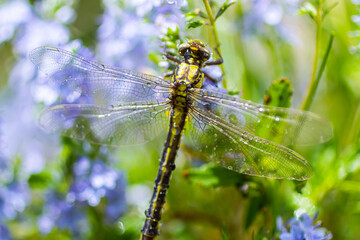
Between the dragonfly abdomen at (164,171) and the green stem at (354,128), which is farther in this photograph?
the green stem at (354,128)

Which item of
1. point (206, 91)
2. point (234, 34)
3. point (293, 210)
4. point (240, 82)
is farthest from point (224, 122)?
point (234, 34)

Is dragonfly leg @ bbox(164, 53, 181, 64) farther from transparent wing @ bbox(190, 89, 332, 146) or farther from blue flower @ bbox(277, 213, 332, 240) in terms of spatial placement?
blue flower @ bbox(277, 213, 332, 240)

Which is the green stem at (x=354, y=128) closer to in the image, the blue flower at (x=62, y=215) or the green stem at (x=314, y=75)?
the green stem at (x=314, y=75)

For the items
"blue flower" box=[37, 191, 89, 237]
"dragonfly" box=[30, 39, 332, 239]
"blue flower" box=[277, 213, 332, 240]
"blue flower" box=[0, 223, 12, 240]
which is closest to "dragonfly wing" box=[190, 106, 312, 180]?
"dragonfly" box=[30, 39, 332, 239]

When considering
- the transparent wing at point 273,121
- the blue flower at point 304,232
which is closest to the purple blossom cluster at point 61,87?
the transparent wing at point 273,121

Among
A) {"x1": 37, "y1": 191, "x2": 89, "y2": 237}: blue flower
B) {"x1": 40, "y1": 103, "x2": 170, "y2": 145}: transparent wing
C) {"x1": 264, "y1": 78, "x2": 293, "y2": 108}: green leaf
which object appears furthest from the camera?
{"x1": 37, "y1": 191, "x2": 89, "y2": 237}: blue flower

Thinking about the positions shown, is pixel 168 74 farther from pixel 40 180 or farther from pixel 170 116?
pixel 40 180
